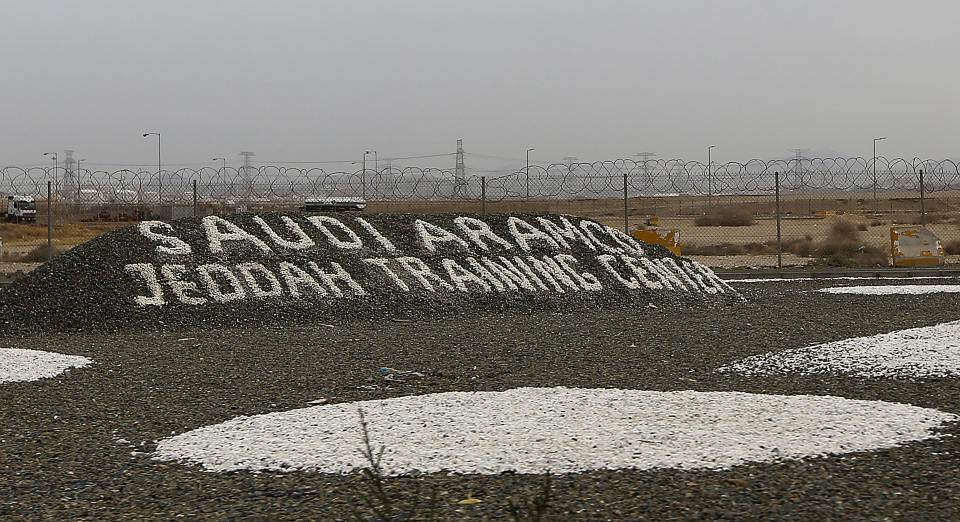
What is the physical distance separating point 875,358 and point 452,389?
4144mm

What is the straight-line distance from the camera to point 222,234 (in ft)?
54.9

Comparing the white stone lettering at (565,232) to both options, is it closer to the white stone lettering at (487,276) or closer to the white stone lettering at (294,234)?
the white stone lettering at (487,276)

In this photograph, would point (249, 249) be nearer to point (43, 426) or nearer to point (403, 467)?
point (43, 426)

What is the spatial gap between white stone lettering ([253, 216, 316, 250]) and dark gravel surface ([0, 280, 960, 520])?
304 centimetres

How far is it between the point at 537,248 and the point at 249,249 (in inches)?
207

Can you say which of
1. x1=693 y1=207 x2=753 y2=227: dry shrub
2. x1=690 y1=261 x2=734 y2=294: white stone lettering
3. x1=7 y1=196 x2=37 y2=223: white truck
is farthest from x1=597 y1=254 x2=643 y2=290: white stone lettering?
x1=7 y1=196 x2=37 y2=223: white truck

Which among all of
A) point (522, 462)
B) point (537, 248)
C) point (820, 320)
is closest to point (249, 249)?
point (537, 248)

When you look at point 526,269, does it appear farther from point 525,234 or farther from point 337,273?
point 337,273

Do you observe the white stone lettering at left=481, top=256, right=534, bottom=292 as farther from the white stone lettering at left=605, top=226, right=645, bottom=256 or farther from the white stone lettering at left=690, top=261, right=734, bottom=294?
the white stone lettering at left=690, top=261, right=734, bottom=294

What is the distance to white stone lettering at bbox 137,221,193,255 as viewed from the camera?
15.9m

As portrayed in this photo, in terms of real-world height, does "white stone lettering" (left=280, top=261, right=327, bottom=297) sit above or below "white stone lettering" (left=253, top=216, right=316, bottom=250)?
below

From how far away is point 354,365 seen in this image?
10.3 metres

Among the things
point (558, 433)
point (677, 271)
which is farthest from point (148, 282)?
point (558, 433)

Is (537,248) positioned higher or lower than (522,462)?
higher
